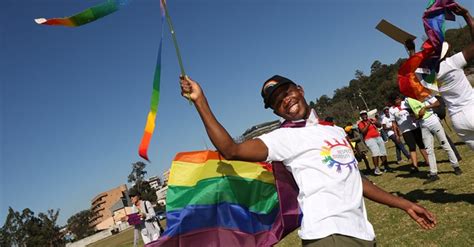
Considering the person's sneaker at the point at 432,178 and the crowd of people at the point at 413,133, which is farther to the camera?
the person's sneaker at the point at 432,178

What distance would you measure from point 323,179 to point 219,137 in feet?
2.59

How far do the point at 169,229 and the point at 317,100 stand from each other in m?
186

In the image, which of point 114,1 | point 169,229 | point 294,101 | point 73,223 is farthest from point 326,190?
point 73,223

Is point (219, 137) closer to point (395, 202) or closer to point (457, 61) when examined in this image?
point (395, 202)

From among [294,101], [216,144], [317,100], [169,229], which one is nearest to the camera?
[216,144]

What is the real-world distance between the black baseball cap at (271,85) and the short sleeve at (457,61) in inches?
135

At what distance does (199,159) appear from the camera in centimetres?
375

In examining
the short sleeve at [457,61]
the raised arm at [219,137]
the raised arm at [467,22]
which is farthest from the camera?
the short sleeve at [457,61]

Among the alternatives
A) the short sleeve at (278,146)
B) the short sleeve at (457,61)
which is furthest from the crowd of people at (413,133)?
the short sleeve at (278,146)

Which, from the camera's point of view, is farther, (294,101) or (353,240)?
(294,101)

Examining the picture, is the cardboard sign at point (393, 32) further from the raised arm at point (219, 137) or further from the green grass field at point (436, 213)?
the raised arm at point (219, 137)

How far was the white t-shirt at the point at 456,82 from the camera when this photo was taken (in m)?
5.38

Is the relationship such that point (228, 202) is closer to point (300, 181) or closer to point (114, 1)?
point (300, 181)

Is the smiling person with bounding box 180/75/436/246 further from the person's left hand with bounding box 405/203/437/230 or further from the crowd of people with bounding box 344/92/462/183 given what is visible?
the crowd of people with bounding box 344/92/462/183
